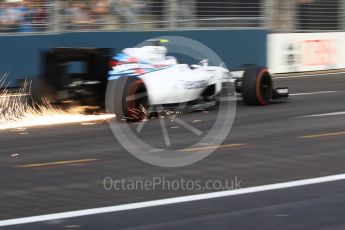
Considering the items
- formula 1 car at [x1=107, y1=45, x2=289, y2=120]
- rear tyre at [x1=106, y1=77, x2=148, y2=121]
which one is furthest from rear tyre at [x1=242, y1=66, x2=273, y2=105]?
rear tyre at [x1=106, y1=77, x2=148, y2=121]

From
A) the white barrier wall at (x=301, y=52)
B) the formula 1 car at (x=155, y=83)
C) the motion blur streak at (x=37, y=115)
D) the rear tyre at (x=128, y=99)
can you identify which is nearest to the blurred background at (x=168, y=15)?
the white barrier wall at (x=301, y=52)

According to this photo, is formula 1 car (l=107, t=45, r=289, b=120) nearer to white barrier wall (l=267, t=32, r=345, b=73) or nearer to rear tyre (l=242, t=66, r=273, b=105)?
rear tyre (l=242, t=66, r=273, b=105)

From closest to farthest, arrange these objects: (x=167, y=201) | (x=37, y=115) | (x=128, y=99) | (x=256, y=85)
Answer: (x=167, y=201) < (x=128, y=99) < (x=37, y=115) < (x=256, y=85)

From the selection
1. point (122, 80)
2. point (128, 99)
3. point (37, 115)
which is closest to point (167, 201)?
point (128, 99)

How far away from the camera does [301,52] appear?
22.2 meters

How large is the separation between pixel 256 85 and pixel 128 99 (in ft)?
10.4

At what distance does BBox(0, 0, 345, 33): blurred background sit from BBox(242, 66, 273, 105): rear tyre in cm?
644

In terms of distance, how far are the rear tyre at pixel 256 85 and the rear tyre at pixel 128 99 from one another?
8.79 ft

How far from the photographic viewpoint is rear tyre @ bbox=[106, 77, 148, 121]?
11250 millimetres

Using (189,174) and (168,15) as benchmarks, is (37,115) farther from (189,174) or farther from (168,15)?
(168,15)

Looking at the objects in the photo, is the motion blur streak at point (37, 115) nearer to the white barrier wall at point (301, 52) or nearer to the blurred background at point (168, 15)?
the blurred background at point (168, 15)

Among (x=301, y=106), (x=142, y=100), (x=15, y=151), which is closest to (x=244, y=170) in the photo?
(x=15, y=151)

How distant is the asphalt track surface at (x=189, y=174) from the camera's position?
5.89m

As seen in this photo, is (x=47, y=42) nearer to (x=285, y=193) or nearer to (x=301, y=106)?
(x=301, y=106)
